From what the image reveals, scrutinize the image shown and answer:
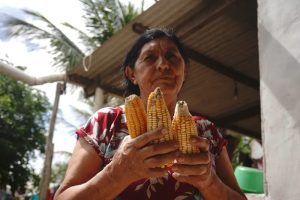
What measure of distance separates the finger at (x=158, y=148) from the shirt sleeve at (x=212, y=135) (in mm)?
643

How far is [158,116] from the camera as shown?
52.6 inches

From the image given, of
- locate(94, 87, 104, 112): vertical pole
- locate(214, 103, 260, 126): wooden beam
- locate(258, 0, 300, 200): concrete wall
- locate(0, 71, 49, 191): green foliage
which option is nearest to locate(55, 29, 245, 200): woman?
locate(258, 0, 300, 200): concrete wall

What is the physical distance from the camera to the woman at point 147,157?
1293mm

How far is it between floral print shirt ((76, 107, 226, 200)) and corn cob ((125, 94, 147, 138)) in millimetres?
365

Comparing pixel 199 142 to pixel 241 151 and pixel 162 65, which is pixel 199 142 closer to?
pixel 162 65

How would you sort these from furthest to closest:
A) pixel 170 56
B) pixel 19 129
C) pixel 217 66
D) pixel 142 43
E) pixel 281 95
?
pixel 19 129 < pixel 217 66 < pixel 281 95 < pixel 142 43 < pixel 170 56

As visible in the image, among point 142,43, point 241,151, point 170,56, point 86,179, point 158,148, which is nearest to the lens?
point 158,148

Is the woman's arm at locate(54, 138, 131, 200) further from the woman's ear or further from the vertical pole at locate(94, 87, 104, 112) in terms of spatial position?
the vertical pole at locate(94, 87, 104, 112)

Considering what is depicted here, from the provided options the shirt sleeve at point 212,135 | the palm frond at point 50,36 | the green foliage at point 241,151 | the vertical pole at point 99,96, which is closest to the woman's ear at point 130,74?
the shirt sleeve at point 212,135

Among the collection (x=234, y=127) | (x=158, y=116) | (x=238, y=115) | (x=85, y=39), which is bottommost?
(x=158, y=116)

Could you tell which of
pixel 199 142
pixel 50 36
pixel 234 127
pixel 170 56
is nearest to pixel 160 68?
pixel 170 56

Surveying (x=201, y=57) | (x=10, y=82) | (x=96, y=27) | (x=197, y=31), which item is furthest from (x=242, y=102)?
(x=10, y=82)

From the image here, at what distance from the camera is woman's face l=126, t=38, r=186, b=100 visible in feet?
5.87

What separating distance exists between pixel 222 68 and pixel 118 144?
3610 millimetres
